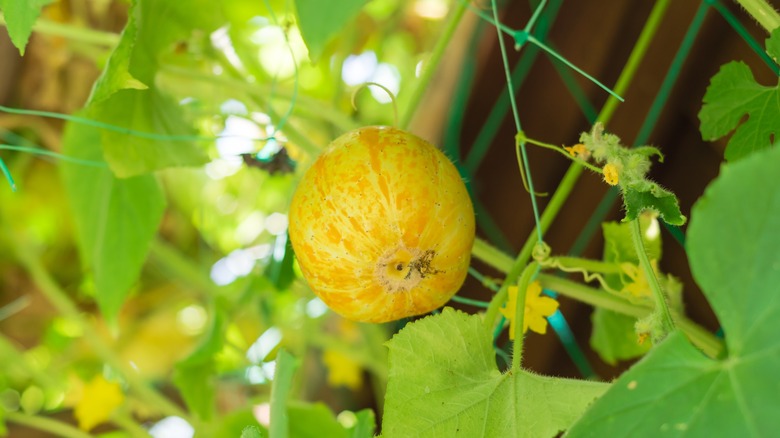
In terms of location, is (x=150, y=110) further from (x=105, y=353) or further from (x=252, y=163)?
(x=105, y=353)

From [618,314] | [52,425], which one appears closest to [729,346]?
[618,314]

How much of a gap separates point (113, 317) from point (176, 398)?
1.72 ft

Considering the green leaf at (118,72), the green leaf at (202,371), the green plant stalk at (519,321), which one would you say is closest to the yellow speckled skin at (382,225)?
the green plant stalk at (519,321)

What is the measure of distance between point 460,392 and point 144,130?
1.51 feet

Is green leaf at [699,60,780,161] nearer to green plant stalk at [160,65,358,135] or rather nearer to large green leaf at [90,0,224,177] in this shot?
green plant stalk at [160,65,358,135]

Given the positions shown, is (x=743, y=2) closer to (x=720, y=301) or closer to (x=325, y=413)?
(x=720, y=301)

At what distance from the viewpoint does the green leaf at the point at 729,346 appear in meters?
0.34

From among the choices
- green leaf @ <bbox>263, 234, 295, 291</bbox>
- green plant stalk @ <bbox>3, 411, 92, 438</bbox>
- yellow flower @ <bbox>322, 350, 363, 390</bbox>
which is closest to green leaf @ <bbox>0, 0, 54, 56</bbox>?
green leaf @ <bbox>263, 234, 295, 291</bbox>

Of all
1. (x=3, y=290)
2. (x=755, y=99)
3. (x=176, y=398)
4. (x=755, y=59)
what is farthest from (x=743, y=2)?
(x=3, y=290)

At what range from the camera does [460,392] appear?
54 centimetres

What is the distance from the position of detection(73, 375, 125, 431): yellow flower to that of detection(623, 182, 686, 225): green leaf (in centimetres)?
82

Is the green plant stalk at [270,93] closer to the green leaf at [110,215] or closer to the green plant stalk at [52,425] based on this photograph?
the green leaf at [110,215]

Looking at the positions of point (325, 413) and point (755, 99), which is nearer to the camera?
point (755, 99)

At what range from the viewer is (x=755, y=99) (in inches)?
24.8
